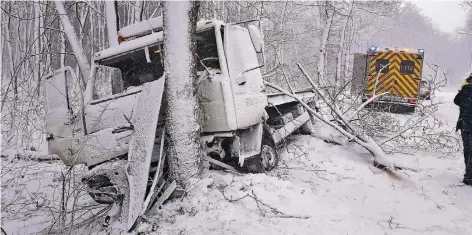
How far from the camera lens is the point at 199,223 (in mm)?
3111

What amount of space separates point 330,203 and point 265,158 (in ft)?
4.59

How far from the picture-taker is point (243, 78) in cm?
430

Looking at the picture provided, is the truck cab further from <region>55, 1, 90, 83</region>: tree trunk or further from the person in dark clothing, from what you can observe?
the person in dark clothing

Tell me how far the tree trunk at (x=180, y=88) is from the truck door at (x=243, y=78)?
82 cm

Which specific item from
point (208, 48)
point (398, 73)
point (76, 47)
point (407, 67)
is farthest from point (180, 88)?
point (407, 67)

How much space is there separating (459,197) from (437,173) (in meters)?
0.92

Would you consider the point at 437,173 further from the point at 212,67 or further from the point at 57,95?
the point at 57,95

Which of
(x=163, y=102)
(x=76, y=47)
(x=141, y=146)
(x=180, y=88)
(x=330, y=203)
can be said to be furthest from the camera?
(x=76, y=47)

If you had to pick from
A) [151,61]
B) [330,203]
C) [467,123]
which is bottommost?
[330,203]

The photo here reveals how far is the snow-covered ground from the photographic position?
10.4 ft

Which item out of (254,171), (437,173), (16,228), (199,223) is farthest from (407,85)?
(16,228)

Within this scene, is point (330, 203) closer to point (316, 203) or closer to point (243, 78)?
point (316, 203)

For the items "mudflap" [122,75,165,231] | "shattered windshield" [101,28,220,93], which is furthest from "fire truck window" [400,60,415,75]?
"mudflap" [122,75,165,231]

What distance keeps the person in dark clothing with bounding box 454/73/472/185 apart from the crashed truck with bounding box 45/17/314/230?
9.24 ft
